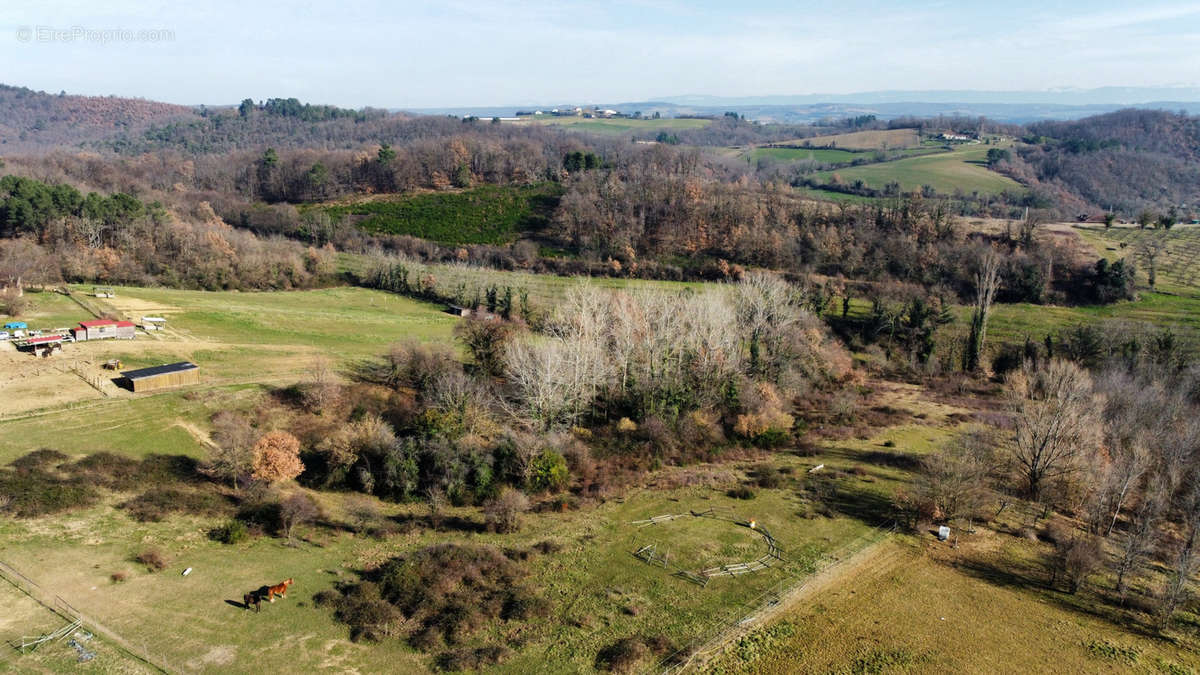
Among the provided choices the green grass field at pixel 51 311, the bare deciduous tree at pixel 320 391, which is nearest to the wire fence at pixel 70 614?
the bare deciduous tree at pixel 320 391

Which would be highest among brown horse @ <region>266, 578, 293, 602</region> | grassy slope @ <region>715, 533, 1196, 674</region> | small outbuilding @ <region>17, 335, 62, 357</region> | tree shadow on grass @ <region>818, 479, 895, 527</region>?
small outbuilding @ <region>17, 335, 62, 357</region>

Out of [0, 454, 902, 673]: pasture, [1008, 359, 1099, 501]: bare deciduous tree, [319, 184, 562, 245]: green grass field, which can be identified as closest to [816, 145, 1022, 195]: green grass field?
[319, 184, 562, 245]: green grass field

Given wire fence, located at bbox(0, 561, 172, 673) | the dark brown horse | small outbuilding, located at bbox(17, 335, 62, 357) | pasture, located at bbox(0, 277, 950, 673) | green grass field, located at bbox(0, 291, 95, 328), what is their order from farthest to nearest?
green grass field, located at bbox(0, 291, 95, 328), small outbuilding, located at bbox(17, 335, 62, 357), the dark brown horse, pasture, located at bbox(0, 277, 950, 673), wire fence, located at bbox(0, 561, 172, 673)

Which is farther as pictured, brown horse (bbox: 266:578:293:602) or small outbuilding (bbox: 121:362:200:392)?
small outbuilding (bbox: 121:362:200:392)

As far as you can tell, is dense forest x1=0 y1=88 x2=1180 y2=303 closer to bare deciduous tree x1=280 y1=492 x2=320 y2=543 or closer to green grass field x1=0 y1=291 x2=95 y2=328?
green grass field x1=0 y1=291 x2=95 y2=328

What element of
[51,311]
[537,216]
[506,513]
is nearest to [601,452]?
[506,513]

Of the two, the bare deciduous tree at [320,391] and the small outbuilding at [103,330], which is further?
the small outbuilding at [103,330]

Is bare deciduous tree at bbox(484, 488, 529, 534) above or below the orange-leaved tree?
below

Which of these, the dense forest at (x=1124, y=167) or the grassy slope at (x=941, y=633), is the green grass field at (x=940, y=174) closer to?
the dense forest at (x=1124, y=167)

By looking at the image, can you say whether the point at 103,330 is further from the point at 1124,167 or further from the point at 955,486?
the point at 1124,167
